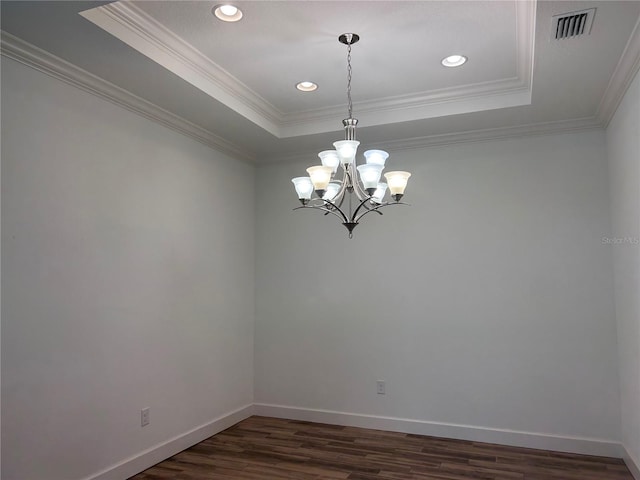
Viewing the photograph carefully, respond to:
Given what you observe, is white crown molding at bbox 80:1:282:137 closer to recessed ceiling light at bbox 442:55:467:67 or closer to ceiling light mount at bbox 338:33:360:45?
ceiling light mount at bbox 338:33:360:45

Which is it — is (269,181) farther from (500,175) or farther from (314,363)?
(500,175)

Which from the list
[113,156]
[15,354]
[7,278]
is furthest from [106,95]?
[15,354]

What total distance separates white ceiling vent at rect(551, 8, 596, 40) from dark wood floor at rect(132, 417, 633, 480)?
2876mm

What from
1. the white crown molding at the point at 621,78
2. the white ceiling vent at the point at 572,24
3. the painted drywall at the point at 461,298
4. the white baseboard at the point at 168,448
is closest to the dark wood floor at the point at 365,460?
the white baseboard at the point at 168,448

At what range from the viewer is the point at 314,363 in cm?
471

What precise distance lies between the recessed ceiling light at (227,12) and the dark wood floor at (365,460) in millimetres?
3028

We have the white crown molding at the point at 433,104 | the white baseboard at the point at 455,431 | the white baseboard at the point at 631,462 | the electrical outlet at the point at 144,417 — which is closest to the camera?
the white baseboard at the point at 631,462

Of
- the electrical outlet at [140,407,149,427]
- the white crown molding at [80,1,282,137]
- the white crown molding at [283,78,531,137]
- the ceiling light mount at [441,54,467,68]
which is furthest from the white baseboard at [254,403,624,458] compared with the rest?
the ceiling light mount at [441,54,467,68]

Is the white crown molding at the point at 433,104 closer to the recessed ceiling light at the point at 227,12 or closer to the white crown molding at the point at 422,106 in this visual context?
the white crown molding at the point at 422,106

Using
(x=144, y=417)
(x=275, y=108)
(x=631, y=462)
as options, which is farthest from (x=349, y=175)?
(x=631, y=462)

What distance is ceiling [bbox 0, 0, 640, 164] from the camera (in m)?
2.60

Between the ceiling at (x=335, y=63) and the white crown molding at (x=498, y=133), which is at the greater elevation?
the ceiling at (x=335, y=63)

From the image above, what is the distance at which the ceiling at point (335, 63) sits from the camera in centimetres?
260

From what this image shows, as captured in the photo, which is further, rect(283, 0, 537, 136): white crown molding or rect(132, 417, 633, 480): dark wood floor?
rect(283, 0, 537, 136): white crown molding
